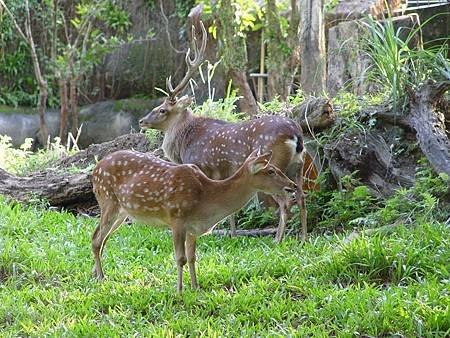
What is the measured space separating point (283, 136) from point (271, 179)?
1.59 meters

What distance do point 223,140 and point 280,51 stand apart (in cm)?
442

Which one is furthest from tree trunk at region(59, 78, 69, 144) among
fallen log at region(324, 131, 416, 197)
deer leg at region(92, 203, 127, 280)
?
deer leg at region(92, 203, 127, 280)

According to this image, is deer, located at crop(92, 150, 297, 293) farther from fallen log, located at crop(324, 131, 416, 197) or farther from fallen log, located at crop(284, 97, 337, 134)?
fallen log, located at crop(284, 97, 337, 134)

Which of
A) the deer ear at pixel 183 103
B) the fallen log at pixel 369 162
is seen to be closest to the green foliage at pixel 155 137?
the deer ear at pixel 183 103

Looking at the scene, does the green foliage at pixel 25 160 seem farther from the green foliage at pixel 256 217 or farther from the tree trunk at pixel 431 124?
the tree trunk at pixel 431 124

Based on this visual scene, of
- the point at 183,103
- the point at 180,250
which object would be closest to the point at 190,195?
the point at 180,250

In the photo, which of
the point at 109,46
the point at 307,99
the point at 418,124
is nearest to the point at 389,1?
the point at 307,99

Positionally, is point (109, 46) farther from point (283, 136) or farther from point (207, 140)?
point (283, 136)

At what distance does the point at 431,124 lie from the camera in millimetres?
7453

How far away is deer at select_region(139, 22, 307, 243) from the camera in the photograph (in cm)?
731

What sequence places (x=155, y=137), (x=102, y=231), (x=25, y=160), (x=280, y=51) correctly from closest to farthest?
(x=102, y=231) < (x=155, y=137) < (x=25, y=160) < (x=280, y=51)

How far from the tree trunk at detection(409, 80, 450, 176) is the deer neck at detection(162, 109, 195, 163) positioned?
7.60 ft

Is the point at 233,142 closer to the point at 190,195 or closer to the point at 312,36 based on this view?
the point at 190,195

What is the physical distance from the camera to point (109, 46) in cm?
1678
